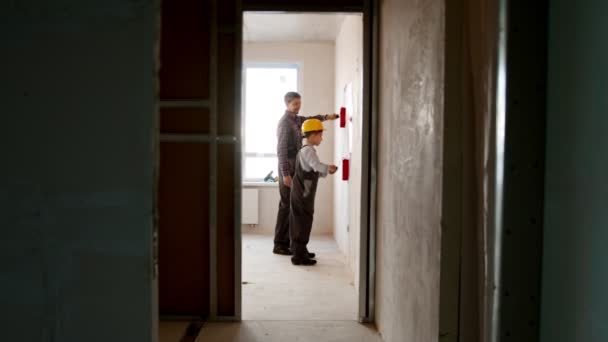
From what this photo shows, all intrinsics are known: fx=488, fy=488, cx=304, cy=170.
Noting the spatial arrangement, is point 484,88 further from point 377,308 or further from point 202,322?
point 202,322

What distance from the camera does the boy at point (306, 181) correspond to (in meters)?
4.43

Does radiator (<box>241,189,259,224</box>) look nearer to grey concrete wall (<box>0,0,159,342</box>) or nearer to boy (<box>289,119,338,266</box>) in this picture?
boy (<box>289,119,338,266</box>)

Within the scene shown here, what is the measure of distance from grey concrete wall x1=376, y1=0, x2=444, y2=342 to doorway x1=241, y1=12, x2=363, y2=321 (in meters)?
0.94

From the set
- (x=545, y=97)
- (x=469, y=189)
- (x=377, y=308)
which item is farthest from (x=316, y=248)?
(x=545, y=97)

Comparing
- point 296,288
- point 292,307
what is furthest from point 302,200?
point 292,307

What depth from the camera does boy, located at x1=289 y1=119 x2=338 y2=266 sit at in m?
4.43

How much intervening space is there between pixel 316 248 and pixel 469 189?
4.14 metres

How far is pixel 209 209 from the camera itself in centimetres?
308

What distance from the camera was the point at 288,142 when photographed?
4785 millimetres

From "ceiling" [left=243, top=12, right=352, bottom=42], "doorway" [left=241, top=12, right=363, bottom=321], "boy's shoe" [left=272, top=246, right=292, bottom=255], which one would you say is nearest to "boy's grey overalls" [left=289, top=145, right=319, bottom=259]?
"doorway" [left=241, top=12, right=363, bottom=321]

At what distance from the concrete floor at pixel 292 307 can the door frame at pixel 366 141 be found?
172 mm

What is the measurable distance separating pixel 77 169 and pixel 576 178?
1.29m

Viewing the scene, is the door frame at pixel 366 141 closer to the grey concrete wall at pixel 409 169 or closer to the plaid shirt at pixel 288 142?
the grey concrete wall at pixel 409 169

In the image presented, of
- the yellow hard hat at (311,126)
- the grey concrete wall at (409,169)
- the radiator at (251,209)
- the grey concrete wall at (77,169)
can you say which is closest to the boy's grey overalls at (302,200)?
the yellow hard hat at (311,126)
